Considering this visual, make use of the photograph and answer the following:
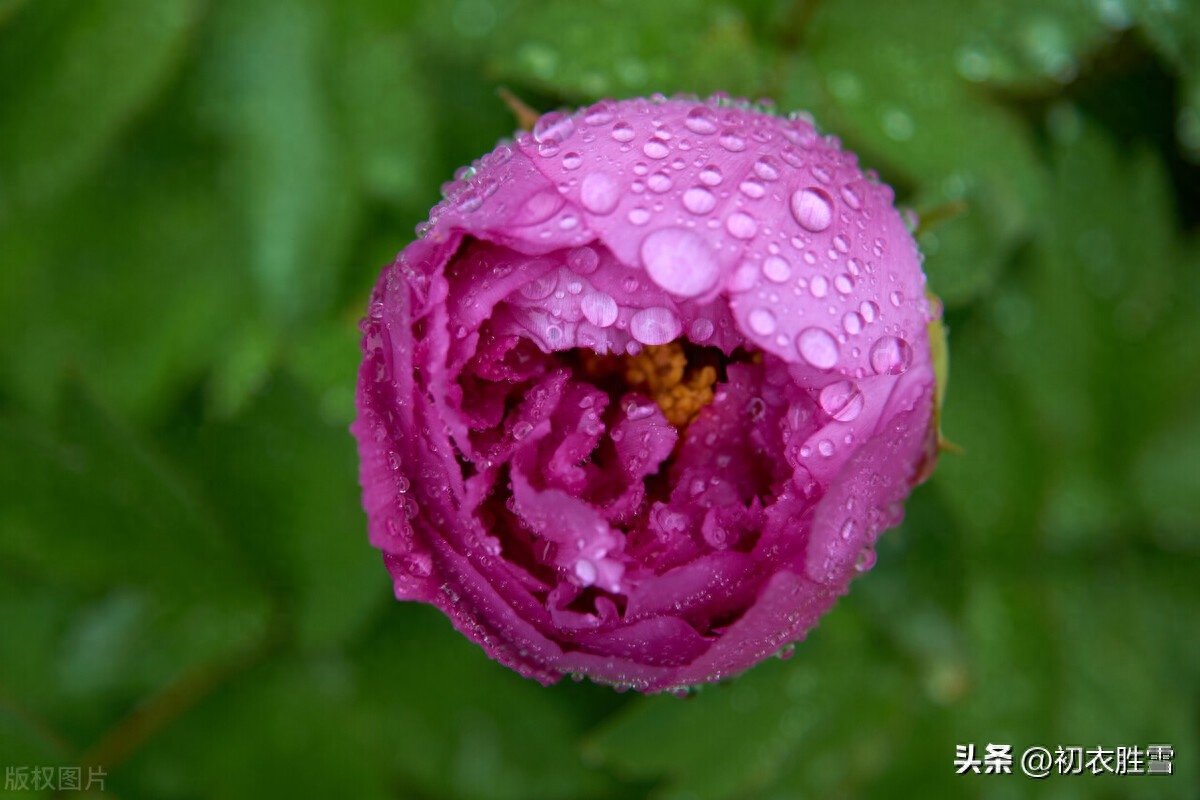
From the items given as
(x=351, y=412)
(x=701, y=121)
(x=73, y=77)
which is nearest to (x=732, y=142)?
(x=701, y=121)

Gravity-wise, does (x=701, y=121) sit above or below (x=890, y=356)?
above

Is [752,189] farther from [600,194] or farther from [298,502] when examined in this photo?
[298,502]

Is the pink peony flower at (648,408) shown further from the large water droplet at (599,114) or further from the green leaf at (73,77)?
the green leaf at (73,77)

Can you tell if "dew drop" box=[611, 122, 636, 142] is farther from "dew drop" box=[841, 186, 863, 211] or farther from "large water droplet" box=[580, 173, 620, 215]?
"dew drop" box=[841, 186, 863, 211]

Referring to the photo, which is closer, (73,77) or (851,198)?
(851,198)

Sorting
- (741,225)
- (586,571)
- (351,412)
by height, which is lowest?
(351,412)

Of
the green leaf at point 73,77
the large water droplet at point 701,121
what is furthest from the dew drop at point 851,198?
the green leaf at point 73,77

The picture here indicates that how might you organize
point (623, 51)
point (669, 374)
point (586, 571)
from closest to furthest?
point (586, 571) → point (669, 374) → point (623, 51)
